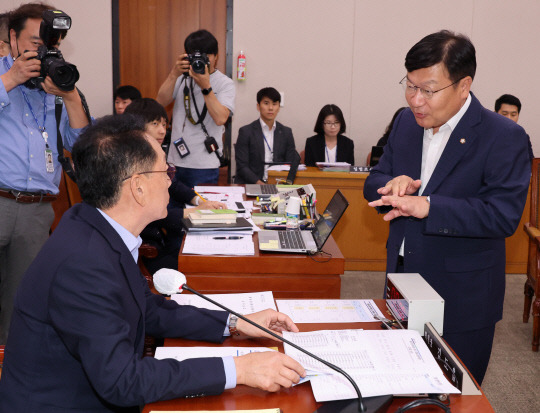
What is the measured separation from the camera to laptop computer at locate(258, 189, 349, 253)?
7.60 ft

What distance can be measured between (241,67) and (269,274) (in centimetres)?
363

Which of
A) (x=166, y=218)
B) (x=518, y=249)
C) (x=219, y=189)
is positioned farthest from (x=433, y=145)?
(x=518, y=249)

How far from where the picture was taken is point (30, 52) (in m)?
2.28

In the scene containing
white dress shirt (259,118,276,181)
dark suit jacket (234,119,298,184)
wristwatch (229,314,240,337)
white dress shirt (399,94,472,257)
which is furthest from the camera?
white dress shirt (259,118,276,181)

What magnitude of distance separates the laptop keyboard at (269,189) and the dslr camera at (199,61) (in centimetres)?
88

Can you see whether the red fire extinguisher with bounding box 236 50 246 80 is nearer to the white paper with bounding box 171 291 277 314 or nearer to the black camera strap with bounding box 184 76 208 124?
the black camera strap with bounding box 184 76 208 124

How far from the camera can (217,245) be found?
93.3 inches

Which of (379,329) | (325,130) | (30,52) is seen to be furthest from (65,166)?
(325,130)

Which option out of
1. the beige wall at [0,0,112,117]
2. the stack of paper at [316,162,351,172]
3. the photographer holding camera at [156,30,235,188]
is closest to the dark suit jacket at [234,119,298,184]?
the stack of paper at [316,162,351,172]

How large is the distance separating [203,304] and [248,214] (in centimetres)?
128

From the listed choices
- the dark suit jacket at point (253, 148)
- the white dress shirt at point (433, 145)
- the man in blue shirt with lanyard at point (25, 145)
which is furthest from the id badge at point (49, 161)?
the dark suit jacket at point (253, 148)

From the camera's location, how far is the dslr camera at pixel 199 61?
142 inches

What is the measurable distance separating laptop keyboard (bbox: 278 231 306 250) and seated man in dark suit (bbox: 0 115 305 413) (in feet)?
3.45

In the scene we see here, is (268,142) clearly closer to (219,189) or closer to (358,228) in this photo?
(358,228)
